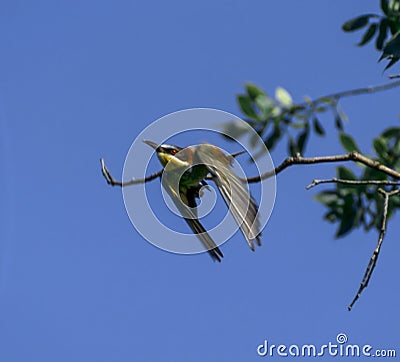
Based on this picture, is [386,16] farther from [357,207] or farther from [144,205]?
[144,205]

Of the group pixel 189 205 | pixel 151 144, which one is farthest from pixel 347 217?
pixel 151 144

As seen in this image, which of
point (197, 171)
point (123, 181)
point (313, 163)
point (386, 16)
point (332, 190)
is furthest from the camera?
point (332, 190)

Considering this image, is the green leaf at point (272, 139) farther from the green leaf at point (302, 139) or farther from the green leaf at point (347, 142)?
the green leaf at point (347, 142)

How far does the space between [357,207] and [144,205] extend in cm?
90

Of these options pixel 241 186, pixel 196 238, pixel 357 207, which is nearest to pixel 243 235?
pixel 241 186

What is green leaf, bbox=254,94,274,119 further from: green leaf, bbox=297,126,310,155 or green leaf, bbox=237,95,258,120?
green leaf, bbox=297,126,310,155

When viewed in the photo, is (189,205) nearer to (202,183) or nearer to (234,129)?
(202,183)

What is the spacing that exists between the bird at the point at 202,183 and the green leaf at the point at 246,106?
0.13m

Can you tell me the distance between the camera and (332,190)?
300cm

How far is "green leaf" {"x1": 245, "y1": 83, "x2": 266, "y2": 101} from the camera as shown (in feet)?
7.39

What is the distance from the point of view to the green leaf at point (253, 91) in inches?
88.7

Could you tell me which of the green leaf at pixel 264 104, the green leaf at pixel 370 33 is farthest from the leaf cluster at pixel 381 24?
the green leaf at pixel 264 104

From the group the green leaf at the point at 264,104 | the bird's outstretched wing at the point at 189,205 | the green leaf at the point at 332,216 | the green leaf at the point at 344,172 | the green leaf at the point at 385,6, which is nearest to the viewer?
the green leaf at the point at 264,104

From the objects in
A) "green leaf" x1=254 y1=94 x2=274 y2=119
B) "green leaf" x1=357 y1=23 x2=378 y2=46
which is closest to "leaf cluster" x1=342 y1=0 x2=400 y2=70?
"green leaf" x1=357 y1=23 x2=378 y2=46
